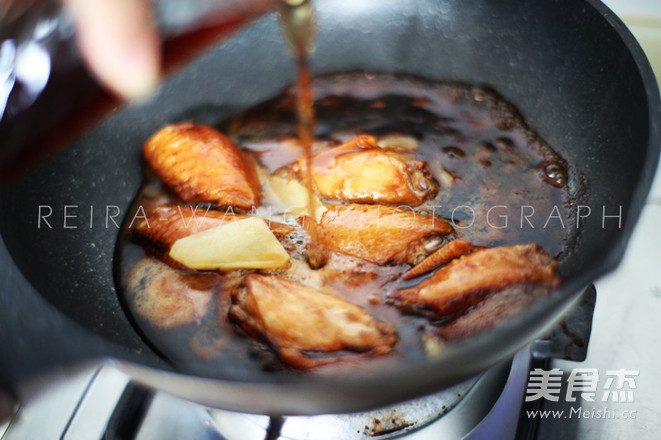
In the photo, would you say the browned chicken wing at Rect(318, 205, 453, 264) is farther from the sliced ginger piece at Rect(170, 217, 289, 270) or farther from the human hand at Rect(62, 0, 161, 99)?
the human hand at Rect(62, 0, 161, 99)

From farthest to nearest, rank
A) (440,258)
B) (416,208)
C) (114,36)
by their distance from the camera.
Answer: (416,208), (440,258), (114,36)

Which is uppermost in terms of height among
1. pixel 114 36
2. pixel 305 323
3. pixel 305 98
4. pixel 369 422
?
pixel 114 36

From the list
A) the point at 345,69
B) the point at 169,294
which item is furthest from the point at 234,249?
the point at 345,69

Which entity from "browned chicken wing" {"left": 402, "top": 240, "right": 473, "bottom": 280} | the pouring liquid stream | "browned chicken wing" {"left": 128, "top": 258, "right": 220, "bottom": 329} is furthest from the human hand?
"browned chicken wing" {"left": 402, "top": 240, "right": 473, "bottom": 280}

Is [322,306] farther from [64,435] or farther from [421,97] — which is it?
[421,97]

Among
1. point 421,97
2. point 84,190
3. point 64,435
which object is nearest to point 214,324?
point 64,435

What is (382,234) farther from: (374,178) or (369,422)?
(369,422)

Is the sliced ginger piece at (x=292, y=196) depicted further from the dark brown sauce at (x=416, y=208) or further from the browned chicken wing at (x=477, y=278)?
the browned chicken wing at (x=477, y=278)
